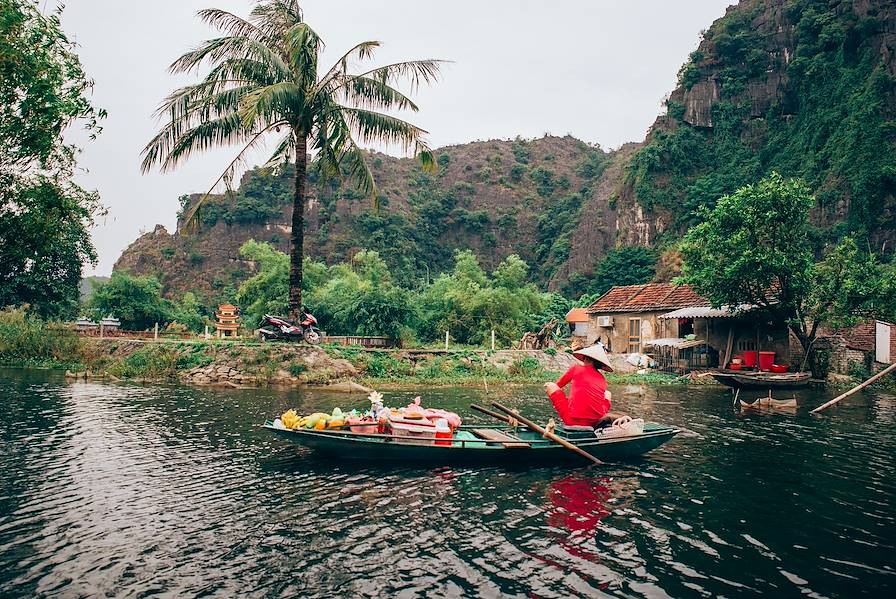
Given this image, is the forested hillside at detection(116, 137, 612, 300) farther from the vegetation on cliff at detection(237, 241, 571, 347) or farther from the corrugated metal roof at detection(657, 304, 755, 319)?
the corrugated metal roof at detection(657, 304, 755, 319)

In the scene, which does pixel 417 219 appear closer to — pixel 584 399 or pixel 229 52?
pixel 229 52

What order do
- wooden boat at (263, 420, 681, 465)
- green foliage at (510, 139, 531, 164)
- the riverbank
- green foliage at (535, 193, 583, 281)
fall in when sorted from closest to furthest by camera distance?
wooden boat at (263, 420, 681, 465) < the riverbank < green foliage at (535, 193, 583, 281) < green foliage at (510, 139, 531, 164)

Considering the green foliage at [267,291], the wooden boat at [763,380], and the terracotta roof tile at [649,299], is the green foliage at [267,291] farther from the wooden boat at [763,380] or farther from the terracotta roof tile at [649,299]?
the wooden boat at [763,380]

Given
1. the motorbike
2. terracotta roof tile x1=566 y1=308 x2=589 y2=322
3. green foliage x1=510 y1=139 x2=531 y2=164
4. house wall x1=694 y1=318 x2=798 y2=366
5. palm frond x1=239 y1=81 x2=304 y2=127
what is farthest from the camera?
green foliage x1=510 y1=139 x2=531 y2=164

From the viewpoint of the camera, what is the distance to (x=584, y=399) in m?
10.8

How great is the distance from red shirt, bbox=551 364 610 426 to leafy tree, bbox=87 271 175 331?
38330 mm

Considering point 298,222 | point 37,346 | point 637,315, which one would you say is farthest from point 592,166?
point 37,346

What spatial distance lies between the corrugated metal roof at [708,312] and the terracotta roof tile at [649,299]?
121 centimetres

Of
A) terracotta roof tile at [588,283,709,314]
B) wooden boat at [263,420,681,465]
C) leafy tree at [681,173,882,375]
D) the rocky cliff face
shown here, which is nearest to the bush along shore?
leafy tree at [681,173,882,375]

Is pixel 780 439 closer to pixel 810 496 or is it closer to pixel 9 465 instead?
pixel 810 496

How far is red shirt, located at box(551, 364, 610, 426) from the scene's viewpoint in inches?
419

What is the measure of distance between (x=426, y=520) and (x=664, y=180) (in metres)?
64.2

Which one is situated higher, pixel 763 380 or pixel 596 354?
pixel 596 354

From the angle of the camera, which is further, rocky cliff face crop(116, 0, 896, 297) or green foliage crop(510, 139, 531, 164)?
green foliage crop(510, 139, 531, 164)
